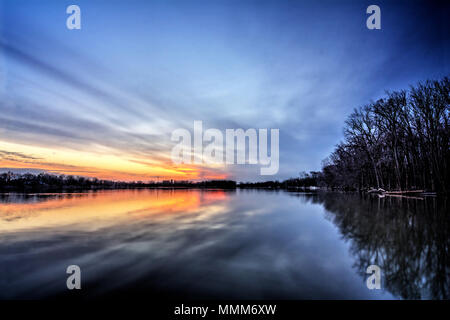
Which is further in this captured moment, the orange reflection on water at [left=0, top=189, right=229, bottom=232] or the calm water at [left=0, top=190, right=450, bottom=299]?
the orange reflection on water at [left=0, top=189, right=229, bottom=232]

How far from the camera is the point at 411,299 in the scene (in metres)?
3.31

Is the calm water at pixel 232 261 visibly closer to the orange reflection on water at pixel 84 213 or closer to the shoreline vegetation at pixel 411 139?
the orange reflection on water at pixel 84 213

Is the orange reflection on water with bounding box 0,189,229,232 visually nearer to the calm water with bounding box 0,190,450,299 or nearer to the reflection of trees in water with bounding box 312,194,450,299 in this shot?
the calm water with bounding box 0,190,450,299

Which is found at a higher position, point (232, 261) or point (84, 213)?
point (232, 261)

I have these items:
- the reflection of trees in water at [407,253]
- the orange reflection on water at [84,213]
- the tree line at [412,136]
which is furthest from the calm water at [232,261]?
the tree line at [412,136]

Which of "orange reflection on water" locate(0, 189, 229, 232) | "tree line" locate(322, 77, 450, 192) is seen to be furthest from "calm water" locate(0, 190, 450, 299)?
"tree line" locate(322, 77, 450, 192)

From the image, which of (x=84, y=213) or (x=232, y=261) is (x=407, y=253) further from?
(x=84, y=213)

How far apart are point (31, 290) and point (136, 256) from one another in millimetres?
2023

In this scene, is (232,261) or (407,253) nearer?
(232,261)

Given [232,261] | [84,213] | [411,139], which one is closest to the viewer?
[232,261]

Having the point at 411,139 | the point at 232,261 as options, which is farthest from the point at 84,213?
the point at 411,139
